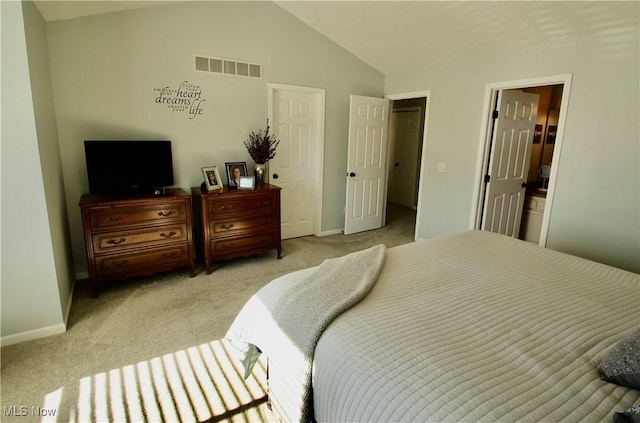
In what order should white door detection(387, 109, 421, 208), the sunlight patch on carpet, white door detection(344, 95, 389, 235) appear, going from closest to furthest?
the sunlight patch on carpet, white door detection(344, 95, 389, 235), white door detection(387, 109, 421, 208)

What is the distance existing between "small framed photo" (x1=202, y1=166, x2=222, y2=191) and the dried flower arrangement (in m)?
0.47

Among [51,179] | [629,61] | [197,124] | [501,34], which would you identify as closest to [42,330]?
[51,179]

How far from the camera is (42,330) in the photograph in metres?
2.36

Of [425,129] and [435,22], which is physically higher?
[435,22]

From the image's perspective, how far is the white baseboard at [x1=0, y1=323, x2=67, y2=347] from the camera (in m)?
2.26

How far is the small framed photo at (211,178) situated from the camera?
11.4 ft

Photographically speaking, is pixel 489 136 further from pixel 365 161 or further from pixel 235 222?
pixel 235 222

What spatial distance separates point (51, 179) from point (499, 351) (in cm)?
309

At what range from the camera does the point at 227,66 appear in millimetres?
3674

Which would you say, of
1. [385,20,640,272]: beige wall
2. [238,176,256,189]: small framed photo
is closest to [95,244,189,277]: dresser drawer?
[238,176,256,189]: small framed photo

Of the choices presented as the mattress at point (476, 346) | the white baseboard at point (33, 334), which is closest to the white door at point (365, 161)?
the mattress at point (476, 346)

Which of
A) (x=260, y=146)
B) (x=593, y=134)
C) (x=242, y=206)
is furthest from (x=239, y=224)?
(x=593, y=134)

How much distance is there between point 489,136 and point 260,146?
2.55 metres

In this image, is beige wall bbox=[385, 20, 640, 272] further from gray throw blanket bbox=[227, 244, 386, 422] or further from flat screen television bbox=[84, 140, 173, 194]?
flat screen television bbox=[84, 140, 173, 194]
